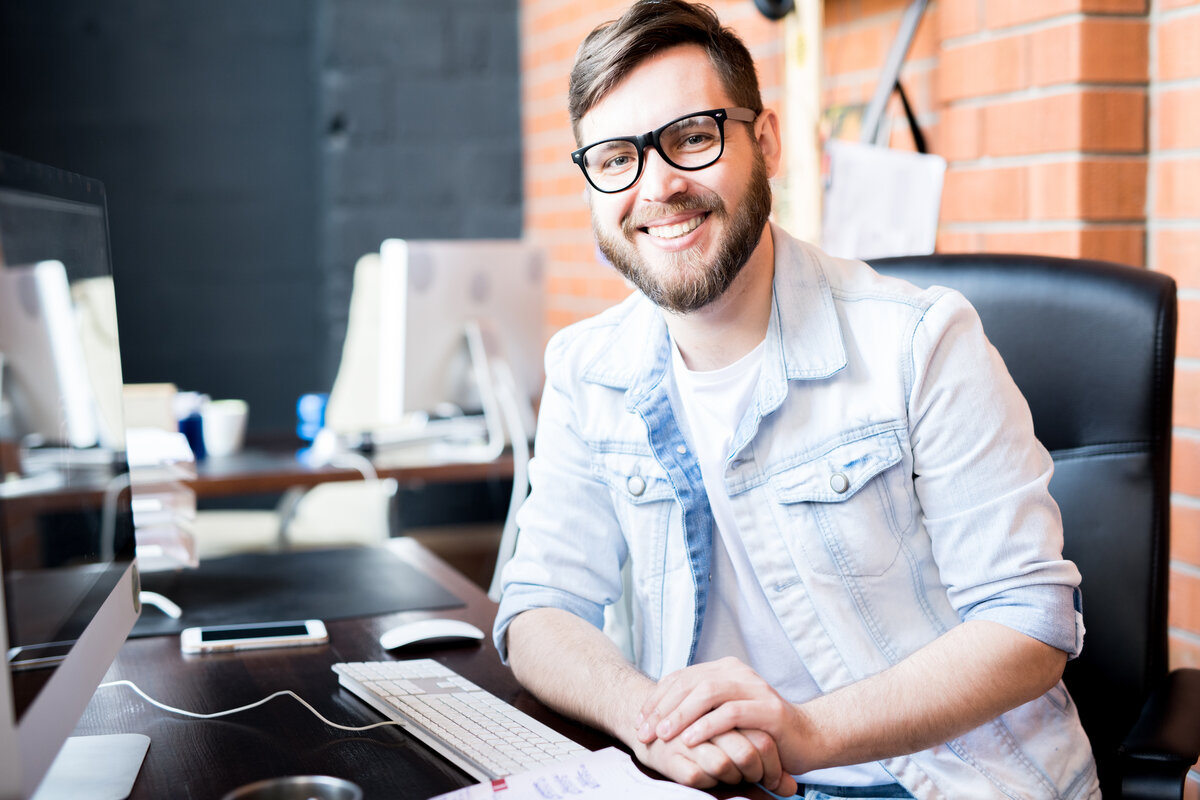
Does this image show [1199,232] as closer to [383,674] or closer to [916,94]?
[916,94]

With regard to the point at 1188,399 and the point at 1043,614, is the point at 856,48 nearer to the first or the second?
the point at 1188,399

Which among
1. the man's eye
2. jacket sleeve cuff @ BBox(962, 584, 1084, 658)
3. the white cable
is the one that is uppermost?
the man's eye

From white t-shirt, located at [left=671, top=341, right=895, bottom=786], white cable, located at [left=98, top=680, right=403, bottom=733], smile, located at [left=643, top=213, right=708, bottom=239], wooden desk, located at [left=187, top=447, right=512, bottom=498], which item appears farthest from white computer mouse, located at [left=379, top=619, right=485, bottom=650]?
wooden desk, located at [left=187, top=447, right=512, bottom=498]

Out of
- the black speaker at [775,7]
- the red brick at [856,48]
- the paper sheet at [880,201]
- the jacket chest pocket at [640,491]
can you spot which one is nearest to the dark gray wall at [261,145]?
the red brick at [856,48]

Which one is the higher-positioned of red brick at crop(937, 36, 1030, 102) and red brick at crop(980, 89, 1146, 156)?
red brick at crop(937, 36, 1030, 102)

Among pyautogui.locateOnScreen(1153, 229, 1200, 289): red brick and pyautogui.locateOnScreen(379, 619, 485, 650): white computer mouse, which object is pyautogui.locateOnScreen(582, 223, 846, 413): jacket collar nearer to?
pyautogui.locateOnScreen(379, 619, 485, 650): white computer mouse

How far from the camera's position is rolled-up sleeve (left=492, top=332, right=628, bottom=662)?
4.24ft

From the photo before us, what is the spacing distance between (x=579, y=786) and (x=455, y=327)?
188 cm

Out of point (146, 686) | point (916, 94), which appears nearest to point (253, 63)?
point (916, 94)

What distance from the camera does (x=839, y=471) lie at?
3.92 ft

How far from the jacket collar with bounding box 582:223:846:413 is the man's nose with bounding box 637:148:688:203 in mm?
155

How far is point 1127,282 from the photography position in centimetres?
123

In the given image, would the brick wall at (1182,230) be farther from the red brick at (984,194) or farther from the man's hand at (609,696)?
the man's hand at (609,696)

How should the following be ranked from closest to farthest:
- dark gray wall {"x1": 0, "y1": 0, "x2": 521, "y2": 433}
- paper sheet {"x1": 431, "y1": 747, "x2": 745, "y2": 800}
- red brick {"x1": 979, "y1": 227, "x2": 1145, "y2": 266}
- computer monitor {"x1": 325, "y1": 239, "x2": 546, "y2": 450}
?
paper sheet {"x1": 431, "y1": 747, "x2": 745, "y2": 800}, red brick {"x1": 979, "y1": 227, "x2": 1145, "y2": 266}, computer monitor {"x1": 325, "y1": 239, "x2": 546, "y2": 450}, dark gray wall {"x1": 0, "y1": 0, "x2": 521, "y2": 433}
